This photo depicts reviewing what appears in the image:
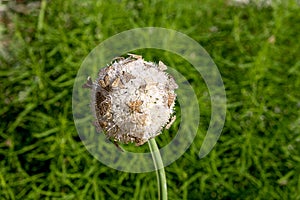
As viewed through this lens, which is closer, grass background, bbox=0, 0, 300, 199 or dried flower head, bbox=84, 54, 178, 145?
dried flower head, bbox=84, 54, 178, 145

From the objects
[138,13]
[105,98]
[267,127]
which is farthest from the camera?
[138,13]

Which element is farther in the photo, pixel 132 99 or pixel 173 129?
pixel 173 129

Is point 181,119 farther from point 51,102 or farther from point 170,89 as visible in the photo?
point 170,89

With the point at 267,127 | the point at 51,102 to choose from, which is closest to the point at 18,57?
the point at 51,102

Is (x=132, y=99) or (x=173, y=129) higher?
(x=132, y=99)
